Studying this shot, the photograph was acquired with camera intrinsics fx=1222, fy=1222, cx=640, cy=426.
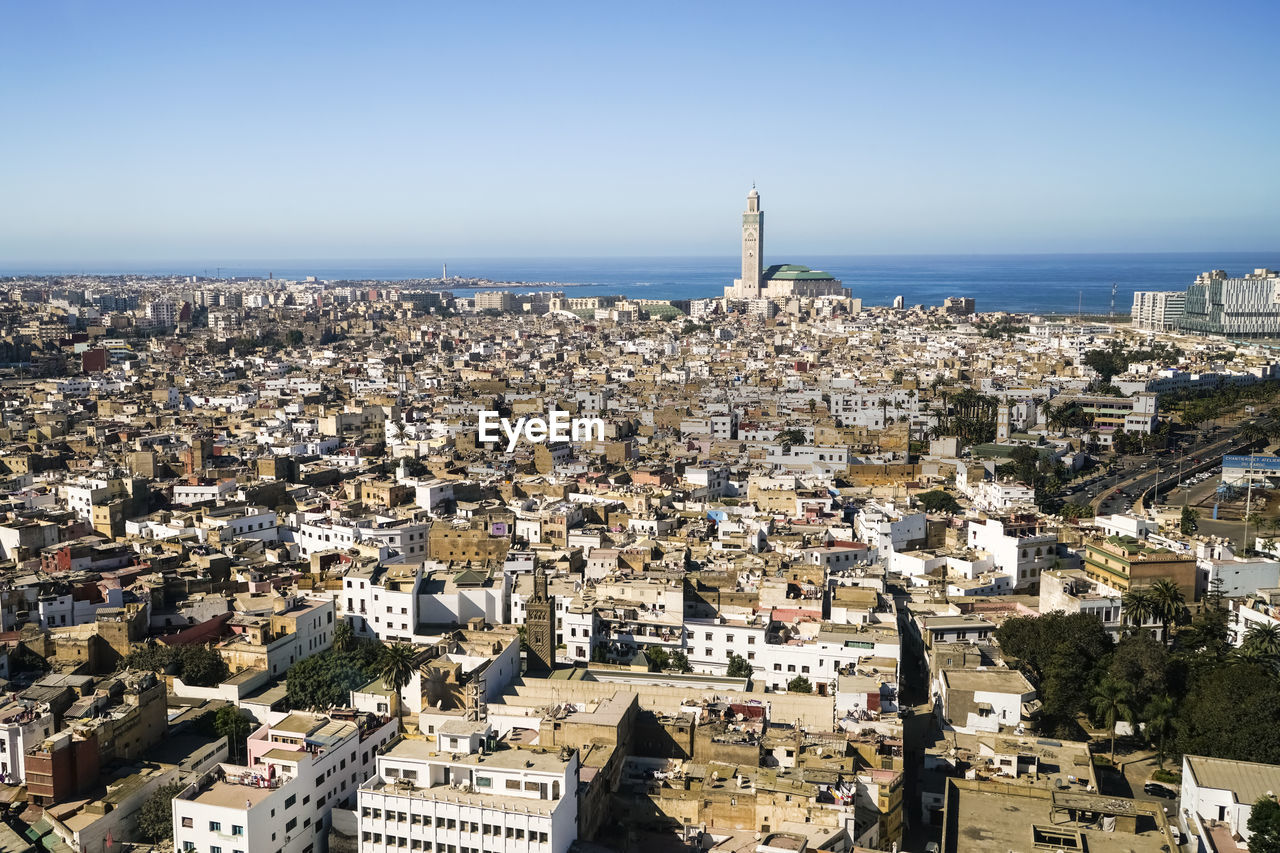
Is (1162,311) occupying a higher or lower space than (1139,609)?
higher

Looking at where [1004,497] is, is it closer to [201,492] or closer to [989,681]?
[989,681]

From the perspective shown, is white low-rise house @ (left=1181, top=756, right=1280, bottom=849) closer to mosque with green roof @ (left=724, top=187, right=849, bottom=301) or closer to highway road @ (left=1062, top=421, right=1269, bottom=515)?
highway road @ (left=1062, top=421, right=1269, bottom=515)

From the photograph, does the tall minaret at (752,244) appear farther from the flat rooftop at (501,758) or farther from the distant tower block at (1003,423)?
the flat rooftop at (501,758)

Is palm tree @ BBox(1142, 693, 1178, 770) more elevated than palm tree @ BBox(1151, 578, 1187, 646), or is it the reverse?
palm tree @ BBox(1151, 578, 1187, 646)

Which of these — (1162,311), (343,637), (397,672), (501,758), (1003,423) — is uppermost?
(1162,311)

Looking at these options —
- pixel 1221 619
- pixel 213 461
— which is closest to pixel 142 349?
pixel 213 461

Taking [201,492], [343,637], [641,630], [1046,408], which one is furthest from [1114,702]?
[1046,408]

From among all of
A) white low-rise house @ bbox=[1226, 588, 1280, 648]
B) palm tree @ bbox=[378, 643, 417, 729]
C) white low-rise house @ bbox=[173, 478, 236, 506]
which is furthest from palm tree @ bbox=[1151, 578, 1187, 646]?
white low-rise house @ bbox=[173, 478, 236, 506]
